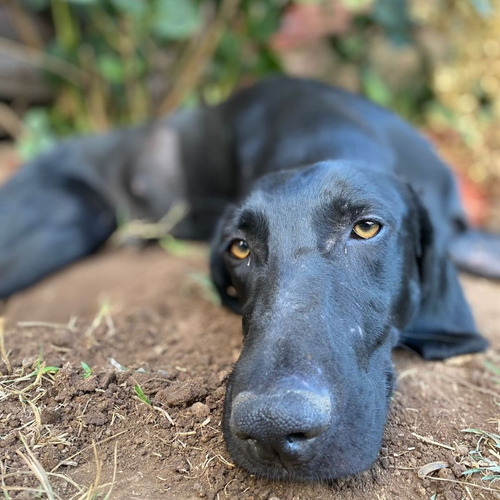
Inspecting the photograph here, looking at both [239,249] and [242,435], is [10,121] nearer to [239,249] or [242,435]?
[239,249]

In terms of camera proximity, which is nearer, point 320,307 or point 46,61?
point 320,307

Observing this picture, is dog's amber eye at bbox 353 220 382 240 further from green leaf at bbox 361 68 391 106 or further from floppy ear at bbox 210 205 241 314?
green leaf at bbox 361 68 391 106

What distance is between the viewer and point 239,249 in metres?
2.29

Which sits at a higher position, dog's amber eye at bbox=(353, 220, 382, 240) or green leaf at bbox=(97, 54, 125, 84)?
dog's amber eye at bbox=(353, 220, 382, 240)

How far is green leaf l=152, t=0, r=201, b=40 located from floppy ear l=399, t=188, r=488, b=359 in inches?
109

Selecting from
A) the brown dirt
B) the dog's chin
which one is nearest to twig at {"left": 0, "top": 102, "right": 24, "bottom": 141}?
the brown dirt

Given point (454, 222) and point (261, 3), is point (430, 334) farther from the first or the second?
point (261, 3)

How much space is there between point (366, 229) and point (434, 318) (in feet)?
2.07

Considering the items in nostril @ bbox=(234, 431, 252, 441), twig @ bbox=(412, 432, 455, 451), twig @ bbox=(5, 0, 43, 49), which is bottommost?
twig @ bbox=(412, 432, 455, 451)

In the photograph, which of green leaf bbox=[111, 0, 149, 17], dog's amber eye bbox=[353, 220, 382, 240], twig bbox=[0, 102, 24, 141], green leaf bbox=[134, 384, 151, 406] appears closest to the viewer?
green leaf bbox=[134, 384, 151, 406]

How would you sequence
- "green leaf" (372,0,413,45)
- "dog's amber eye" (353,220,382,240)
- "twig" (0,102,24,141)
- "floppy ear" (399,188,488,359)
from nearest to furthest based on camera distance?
"dog's amber eye" (353,220,382,240)
"floppy ear" (399,188,488,359)
"green leaf" (372,0,413,45)
"twig" (0,102,24,141)

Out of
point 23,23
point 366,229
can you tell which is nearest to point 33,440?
point 366,229

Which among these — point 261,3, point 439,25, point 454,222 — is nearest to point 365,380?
point 454,222

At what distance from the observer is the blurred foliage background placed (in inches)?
201
